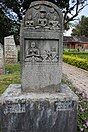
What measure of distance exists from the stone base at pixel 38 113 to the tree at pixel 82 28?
59.4 m

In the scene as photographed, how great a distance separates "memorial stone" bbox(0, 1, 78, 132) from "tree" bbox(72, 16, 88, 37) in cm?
5905

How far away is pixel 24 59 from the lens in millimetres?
3188

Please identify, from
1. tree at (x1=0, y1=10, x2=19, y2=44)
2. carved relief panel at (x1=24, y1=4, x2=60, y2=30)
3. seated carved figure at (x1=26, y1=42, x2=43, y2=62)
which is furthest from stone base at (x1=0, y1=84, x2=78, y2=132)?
tree at (x1=0, y1=10, x2=19, y2=44)

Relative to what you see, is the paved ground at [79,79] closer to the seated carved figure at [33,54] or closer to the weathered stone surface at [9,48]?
the seated carved figure at [33,54]

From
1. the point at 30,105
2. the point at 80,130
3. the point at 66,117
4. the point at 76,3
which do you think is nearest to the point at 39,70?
the point at 30,105

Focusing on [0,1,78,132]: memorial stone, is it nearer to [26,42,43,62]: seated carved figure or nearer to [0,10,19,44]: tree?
[26,42,43,62]: seated carved figure

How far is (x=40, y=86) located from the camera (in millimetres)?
3268

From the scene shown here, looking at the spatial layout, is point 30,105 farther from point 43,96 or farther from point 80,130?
point 80,130

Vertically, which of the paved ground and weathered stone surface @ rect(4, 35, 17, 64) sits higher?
weathered stone surface @ rect(4, 35, 17, 64)

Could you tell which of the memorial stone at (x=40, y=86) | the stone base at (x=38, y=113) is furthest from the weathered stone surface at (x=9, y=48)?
the stone base at (x=38, y=113)

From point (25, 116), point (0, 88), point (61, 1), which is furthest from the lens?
point (61, 1)

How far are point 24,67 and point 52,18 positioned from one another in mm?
873

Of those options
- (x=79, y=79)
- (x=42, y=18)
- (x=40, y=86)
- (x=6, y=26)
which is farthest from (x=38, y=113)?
(x=6, y=26)

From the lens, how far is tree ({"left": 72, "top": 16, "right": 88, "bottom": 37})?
205 feet
